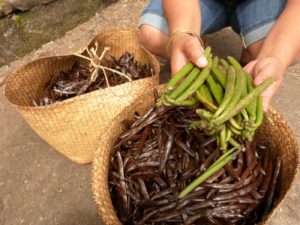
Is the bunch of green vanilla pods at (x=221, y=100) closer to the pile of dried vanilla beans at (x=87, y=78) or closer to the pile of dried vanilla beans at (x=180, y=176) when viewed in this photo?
the pile of dried vanilla beans at (x=180, y=176)

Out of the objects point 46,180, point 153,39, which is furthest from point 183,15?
point 46,180

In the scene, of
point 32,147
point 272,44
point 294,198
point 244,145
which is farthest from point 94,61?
point 294,198

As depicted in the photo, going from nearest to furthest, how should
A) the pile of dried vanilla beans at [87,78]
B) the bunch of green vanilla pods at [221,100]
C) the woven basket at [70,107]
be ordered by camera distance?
the bunch of green vanilla pods at [221,100], the woven basket at [70,107], the pile of dried vanilla beans at [87,78]

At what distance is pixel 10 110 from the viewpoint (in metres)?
2.82

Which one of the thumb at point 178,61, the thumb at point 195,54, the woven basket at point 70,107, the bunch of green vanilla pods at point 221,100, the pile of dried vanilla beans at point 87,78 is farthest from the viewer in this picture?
the pile of dried vanilla beans at point 87,78

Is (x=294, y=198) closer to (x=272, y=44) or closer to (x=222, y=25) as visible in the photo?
(x=272, y=44)

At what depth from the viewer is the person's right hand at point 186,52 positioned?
154 centimetres

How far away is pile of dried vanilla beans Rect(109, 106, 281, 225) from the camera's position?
143cm

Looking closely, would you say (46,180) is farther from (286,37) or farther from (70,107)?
(286,37)

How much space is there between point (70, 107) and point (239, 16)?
122 centimetres

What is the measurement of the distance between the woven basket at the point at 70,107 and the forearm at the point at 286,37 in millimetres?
666

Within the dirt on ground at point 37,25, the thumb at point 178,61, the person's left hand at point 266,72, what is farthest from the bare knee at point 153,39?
the dirt on ground at point 37,25

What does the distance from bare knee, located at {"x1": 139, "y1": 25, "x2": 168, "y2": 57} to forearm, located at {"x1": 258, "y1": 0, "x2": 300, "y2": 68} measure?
0.72 m

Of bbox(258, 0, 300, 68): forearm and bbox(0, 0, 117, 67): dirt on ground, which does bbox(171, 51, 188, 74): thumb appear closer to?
bbox(258, 0, 300, 68): forearm
